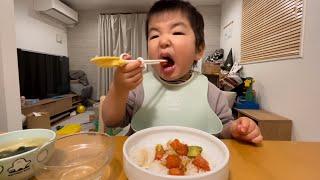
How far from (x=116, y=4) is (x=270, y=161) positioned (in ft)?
16.4

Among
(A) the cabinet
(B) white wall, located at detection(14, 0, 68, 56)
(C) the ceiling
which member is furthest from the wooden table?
(C) the ceiling

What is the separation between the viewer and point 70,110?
463 centimetres

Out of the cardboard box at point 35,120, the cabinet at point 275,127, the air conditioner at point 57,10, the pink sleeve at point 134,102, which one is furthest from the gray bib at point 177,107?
the air conditioner at point 57,10

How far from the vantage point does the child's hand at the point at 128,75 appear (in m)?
0.54

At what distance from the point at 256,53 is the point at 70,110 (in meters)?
3.76

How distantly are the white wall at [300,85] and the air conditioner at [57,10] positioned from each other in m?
3.68

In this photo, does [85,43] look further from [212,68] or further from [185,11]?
[185,11]

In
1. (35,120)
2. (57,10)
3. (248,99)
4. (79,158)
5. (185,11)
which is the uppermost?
(57,10)

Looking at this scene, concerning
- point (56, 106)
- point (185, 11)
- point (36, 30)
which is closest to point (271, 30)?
point (185, 11)

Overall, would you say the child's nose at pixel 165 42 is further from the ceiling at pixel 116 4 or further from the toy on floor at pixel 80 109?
the toy on floor at pixel 80 109

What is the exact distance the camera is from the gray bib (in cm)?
83

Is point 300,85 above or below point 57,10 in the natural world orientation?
below

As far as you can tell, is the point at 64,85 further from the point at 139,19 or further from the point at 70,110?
the point at 139,19

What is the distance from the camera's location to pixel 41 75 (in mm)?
3875
